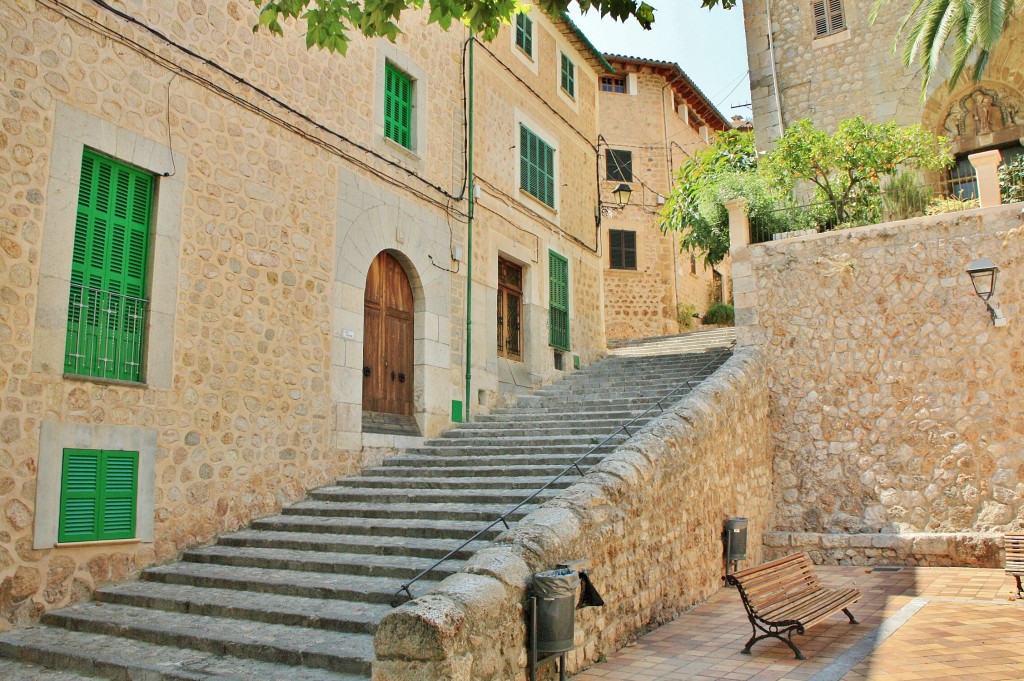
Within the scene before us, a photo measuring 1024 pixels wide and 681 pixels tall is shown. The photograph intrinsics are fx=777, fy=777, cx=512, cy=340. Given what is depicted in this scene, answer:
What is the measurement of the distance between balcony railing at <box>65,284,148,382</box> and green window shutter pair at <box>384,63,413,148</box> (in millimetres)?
4578

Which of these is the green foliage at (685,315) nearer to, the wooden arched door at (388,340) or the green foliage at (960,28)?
the green foliage at (960,28)

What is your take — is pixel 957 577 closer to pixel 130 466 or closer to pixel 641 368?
pixel 641 368

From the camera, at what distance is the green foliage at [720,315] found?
23281mm

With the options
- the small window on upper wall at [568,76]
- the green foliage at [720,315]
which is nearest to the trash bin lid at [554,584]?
the small window on upper wall at [568,76]

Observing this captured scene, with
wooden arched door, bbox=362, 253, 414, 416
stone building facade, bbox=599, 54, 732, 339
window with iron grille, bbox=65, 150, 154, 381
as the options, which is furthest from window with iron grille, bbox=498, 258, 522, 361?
stone building facade, bbox=599, 54, 732, 339

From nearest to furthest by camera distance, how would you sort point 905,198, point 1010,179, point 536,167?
point 905,198, point 1010,179, point 536,167

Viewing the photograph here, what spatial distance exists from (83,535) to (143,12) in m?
4.63

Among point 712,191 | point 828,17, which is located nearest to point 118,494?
point 712,191

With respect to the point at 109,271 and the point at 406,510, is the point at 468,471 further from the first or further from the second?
the point at 109,271

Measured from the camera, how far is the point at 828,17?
1608 cm

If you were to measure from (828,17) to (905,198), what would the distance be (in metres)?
6.96

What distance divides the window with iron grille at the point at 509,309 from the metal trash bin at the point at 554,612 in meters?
7.68

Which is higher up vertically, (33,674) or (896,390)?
(896,390)

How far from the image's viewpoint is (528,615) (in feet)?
15.6
